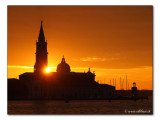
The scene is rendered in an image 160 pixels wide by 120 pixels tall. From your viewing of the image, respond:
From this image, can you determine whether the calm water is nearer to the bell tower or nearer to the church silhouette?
the bell tower

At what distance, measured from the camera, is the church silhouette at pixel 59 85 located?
56.0 meters

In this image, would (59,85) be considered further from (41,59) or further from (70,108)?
(70,108)

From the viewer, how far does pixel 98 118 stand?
18766mm

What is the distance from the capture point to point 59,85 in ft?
210

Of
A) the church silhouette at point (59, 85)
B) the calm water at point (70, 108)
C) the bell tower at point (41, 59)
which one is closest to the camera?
the calm water at point (70, 108)

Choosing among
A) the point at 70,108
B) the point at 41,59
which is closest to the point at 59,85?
the point at 41,59

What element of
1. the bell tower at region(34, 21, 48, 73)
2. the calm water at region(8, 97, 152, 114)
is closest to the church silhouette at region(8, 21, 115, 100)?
the bell tower at region(34, 21, 48, 73)

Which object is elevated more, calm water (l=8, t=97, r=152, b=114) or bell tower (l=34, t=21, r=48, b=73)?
bell tower (l=34, t=21, r=48, b=73)

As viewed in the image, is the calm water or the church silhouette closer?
the calm water

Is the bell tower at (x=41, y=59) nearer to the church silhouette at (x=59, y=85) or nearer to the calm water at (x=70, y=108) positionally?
the church silhouette at (x=59, y=85)

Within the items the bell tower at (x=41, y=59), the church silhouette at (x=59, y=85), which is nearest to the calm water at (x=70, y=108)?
the bell tower at (x=41, y=59)

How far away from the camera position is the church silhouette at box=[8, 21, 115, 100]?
56.0 meters
